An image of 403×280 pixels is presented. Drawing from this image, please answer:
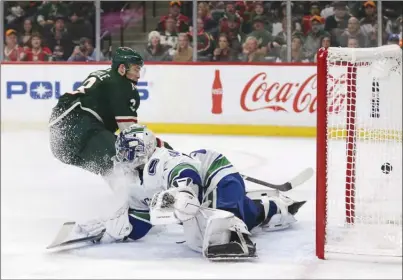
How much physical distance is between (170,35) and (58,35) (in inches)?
43.9

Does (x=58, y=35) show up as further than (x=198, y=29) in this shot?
Yes

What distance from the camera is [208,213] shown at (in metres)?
2.76

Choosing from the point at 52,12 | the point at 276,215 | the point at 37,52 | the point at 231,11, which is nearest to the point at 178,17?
the point at 231,11

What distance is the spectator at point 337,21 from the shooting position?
6922 millimetres

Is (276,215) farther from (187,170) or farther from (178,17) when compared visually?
(178,17)

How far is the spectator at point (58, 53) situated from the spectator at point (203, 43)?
4.13 feet

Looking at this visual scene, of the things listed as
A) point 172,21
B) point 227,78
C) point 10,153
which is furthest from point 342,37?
point 10,153

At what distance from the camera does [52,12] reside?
7.18 meters

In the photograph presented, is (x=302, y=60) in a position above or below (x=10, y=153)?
above

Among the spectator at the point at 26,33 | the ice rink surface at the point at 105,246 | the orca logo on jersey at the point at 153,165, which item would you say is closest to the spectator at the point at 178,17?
the spectator at the point at 26,33

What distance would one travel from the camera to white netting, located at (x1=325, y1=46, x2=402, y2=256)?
271 cm

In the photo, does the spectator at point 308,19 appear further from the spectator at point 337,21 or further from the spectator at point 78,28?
the spectator at point 78,28

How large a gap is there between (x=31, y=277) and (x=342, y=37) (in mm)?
4957

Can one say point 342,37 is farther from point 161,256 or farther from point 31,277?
point 31,277
